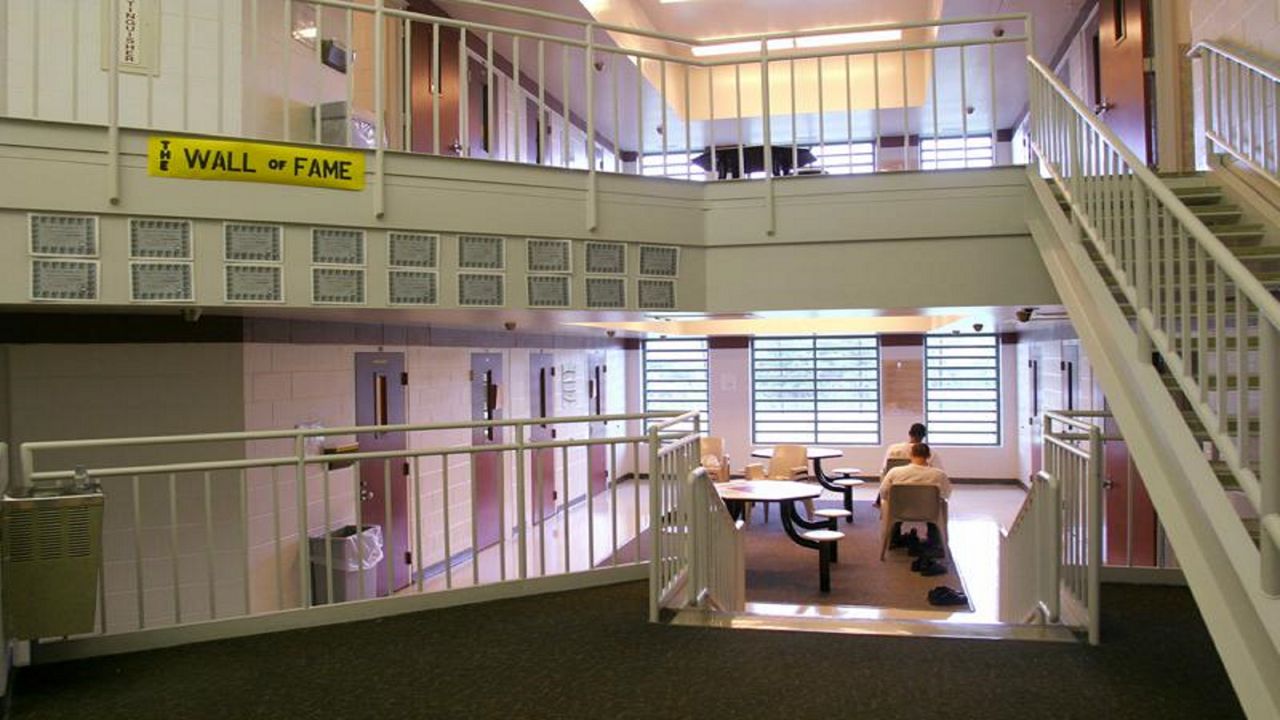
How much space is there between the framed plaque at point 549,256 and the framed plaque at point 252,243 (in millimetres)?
1313

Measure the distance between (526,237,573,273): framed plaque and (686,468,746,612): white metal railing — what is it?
1.44m

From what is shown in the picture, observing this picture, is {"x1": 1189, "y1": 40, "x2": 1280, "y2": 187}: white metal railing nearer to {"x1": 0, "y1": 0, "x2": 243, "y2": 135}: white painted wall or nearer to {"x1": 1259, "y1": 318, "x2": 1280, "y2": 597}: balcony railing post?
{"x1": 1259, "y1": 318, "x2": 1280, "y2": 597}: balcony railing post

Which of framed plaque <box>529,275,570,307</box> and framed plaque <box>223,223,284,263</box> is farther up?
framed plaque <box>223,223,284,263</box>

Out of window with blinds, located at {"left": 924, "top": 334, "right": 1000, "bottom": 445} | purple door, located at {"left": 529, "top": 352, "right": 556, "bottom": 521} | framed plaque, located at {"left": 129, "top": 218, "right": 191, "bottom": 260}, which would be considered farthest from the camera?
window with blinds, located at {"left": 924, "top": 334, "right": 1000, "bottom": 445}

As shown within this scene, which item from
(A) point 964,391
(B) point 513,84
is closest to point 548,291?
(B) point 513,84

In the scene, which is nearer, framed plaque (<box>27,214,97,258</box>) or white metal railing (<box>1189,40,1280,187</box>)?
framed plaque (<box>27,214,97,258</box>)

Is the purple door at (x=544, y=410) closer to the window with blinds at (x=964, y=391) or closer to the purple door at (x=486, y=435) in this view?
the purple door at (x=486, y=435)

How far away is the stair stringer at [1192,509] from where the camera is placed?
2127 millimetres

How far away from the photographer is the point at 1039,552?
4203mm

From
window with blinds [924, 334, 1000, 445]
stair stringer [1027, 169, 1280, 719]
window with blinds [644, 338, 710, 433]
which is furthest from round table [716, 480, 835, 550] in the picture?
window with blinds [644, 338, 710, 433]

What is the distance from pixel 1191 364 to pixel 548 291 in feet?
10.4

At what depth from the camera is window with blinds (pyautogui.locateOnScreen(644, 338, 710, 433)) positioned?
1466cm

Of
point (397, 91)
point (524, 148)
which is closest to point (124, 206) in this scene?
point (397, 91)

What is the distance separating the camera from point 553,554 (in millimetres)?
8781
